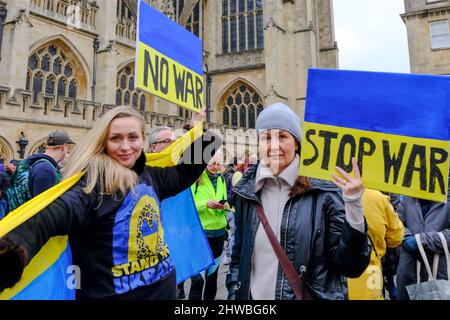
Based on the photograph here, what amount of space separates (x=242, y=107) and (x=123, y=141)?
72.9ft

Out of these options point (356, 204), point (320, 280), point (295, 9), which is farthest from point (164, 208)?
point (295, 9)

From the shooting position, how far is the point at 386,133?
180cm

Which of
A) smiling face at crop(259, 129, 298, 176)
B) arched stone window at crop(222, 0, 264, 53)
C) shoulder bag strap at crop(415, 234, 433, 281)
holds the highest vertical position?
arched stone window at crop(222, 0, 264, 53)

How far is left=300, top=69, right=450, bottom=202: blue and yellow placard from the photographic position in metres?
1.76

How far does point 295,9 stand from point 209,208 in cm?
2156

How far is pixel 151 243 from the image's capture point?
1.62 metres

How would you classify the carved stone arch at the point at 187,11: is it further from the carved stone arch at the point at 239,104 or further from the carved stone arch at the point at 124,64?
Answer: the carved stone arch at the point at 124,64

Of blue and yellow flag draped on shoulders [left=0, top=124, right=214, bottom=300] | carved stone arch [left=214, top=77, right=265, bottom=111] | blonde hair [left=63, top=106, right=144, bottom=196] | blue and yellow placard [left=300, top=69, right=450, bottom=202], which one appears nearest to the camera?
blue and yellow flag draped on shoulders [left=0, top=124, right=214, bottom=300]

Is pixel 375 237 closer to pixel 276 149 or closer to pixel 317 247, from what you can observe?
pixel 317 247

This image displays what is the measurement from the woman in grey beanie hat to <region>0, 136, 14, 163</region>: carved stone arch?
1055cm

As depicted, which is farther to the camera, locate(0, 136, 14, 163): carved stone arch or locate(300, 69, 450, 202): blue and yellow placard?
locate(0, 136, 14, 163): carved stone arch

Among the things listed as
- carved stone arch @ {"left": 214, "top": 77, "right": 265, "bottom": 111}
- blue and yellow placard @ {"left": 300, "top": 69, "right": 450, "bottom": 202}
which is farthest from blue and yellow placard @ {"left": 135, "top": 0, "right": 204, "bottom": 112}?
carved stone arch @ {"left": 214, "top": 77, "right": 265, "bottom": 111}

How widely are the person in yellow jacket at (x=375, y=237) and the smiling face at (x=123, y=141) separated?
64.5 inches

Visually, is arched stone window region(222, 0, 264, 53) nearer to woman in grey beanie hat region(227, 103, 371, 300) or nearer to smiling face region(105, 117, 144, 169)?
woman in grey beanie hat region(227, 103, 371, 300)
